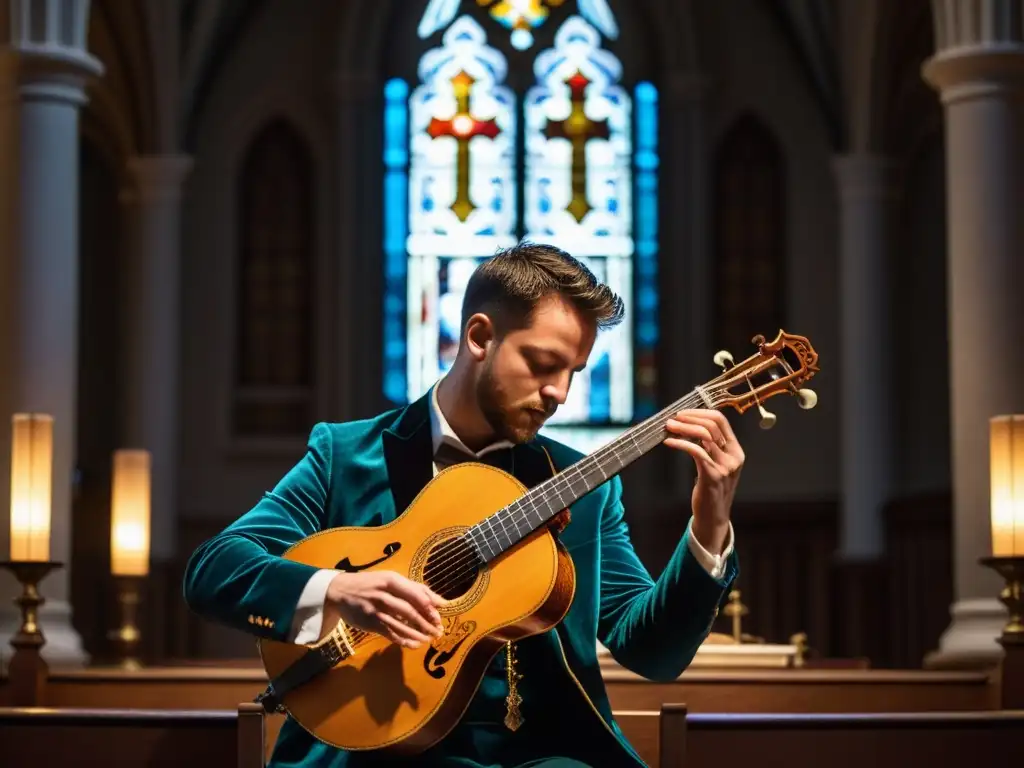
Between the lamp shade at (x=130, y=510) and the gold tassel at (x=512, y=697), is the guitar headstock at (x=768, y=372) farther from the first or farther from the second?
the lamp shade at (x=130, y=510)

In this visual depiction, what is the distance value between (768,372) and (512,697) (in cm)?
69

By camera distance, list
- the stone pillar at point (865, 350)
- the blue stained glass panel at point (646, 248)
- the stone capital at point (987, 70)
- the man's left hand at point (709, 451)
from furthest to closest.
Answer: the blue stained glass panel at point (646, 248)
the stone pillar at point (865, 350)
the stone capital at point (987, 70)
the man's left hand at point (709, 451)

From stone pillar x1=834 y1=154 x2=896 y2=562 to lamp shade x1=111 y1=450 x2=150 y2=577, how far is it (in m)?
6.48

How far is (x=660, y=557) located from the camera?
14844 millimetres

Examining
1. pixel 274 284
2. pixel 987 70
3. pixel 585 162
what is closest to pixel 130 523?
pixel 987 70

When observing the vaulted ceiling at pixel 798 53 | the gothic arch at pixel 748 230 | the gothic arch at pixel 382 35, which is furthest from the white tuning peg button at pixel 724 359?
the gothic arch at pixel 382 35

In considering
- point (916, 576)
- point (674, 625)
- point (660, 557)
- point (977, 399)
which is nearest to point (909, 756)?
point (674, 625)

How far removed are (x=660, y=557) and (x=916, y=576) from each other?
2.17m

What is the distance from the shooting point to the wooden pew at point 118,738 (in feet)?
15.2

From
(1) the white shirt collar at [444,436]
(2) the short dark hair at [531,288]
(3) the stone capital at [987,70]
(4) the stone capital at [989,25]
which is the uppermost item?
(4) the stone capital at [989,25]

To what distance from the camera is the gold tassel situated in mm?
3244

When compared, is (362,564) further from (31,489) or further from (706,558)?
(31,489)

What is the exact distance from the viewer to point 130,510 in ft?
29.8

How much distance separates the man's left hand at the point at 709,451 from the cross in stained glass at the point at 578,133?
1234 cm
